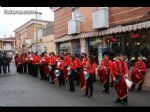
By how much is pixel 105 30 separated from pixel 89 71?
580 cm

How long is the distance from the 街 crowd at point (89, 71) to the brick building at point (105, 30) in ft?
4.10

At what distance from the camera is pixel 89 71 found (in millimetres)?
12250

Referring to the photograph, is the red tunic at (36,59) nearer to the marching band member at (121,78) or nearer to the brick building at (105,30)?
the brick building at (105,30)

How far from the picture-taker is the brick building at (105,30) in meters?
15.1

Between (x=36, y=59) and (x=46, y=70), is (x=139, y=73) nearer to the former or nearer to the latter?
(x=46, y=70)

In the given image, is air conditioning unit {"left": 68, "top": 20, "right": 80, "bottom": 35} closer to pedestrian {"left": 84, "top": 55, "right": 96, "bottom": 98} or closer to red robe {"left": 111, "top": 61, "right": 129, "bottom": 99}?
pedestrian {"left": 84, "top": 55, "right": 96, "bottom": 98}

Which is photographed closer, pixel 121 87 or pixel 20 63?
pixel 121 87

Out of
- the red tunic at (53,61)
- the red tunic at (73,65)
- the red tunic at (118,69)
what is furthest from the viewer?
the red tunic at (53,61)

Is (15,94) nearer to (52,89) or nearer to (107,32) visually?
(52,89)

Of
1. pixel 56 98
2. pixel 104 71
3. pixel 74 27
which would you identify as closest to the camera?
pixel 56 98

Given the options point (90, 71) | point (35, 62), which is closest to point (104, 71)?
point (90, 71)

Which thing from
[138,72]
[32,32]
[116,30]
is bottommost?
[138,72]

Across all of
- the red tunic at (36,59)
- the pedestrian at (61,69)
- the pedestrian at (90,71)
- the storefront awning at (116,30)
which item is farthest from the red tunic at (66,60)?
the red tunic at (36,59)

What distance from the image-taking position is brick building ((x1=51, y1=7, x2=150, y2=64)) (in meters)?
15.1
